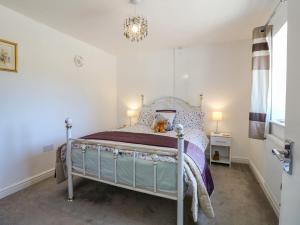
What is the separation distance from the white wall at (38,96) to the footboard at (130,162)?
87 cm

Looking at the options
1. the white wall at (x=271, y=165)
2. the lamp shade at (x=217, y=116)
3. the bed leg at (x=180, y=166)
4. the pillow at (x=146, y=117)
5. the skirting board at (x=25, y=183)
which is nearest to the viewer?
the bed leg at (x=180, y=166)

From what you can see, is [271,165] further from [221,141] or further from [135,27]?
[135,27]

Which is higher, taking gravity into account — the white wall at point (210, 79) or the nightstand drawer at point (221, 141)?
the white wall at point (210, 79)

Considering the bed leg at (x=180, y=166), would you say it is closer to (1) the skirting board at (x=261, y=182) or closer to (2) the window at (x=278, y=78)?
(1) the skirting board at (x=261, y=182)

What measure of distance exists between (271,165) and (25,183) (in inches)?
134

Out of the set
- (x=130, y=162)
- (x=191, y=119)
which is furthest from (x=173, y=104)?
(x=130, y=162)

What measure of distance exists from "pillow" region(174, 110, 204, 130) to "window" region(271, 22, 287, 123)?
140cm

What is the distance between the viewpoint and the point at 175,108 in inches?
163

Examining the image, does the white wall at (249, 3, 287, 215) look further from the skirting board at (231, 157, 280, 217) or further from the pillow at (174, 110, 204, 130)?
the pillow at (174, 110, 204, 130)

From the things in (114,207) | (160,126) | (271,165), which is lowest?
(114,207)

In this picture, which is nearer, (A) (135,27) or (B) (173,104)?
(A) (135,27)

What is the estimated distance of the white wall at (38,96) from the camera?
2414 millimetres

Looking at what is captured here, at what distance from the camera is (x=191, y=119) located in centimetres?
369

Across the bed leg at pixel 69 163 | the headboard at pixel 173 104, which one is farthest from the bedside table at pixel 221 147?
the bed leg at pixel 69 163
